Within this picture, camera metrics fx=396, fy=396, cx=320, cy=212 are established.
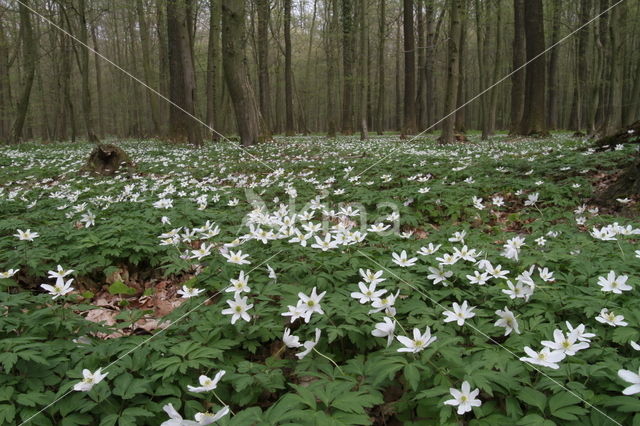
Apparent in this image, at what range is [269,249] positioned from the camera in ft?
9.40

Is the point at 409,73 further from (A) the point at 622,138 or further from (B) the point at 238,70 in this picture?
(A) the point at 622,138

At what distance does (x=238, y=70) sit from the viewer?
41.8 ft

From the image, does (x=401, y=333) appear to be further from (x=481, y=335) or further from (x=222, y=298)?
(x=222, y=298)

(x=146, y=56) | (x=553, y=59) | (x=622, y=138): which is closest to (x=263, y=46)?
(x=146, y=56)

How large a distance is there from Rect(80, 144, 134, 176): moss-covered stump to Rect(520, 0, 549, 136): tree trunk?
13.3 metres

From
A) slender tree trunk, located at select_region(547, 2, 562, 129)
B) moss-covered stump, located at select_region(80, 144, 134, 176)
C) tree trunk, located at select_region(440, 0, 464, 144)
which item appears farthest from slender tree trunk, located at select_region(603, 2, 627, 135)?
moss-covered stump, located at select_region(80, 144, 134, 176)

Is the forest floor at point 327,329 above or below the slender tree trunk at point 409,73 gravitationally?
below

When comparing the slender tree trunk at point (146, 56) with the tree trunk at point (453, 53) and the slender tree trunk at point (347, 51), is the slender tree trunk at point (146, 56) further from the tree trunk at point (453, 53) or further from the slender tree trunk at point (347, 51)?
the tree trunk at point (453, 53)

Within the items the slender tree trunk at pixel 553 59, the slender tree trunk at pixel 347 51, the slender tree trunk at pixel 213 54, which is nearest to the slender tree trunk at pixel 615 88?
the slender tree trunk at pixel 553 59

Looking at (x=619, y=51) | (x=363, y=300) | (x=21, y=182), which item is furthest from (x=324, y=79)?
(x=363, y=300)

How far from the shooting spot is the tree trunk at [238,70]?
468 inches

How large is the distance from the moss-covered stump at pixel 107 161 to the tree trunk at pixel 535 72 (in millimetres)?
13287

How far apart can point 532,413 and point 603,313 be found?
697mm

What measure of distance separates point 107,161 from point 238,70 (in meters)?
5.82
